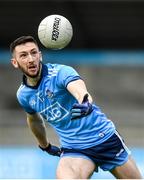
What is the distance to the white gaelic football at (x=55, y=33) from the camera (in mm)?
6465

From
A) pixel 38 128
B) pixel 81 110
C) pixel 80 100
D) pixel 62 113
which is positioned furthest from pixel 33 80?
pixel 81 110

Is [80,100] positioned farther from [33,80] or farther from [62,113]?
[33,80]

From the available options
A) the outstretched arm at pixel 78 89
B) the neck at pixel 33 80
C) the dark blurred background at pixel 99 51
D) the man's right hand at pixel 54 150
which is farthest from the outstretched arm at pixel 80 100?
the dark blurred background at pixel 99 51

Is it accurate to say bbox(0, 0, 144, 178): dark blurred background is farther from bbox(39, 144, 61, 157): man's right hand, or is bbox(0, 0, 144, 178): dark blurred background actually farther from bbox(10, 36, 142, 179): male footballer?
bbox(10, 36, 142, 179): male footballer

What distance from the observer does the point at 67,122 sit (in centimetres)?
640

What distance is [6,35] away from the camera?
71.8 ft

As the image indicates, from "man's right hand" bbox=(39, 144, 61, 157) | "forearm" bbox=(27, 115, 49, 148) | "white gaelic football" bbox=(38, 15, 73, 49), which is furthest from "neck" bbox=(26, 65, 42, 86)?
"man's right hand" bbox=(39, 144, 61, 157)

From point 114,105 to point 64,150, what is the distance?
1414 cm

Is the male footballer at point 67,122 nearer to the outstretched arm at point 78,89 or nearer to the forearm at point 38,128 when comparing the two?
the outstretched arm at point 78,89

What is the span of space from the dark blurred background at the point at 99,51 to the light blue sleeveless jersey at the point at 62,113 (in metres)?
12.2

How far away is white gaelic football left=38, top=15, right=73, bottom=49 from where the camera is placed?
21.2 feet

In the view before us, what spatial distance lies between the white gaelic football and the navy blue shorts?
3.05ft

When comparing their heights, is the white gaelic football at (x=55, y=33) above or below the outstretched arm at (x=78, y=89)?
above

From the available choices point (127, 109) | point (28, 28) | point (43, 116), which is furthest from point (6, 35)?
point (43, 116)
